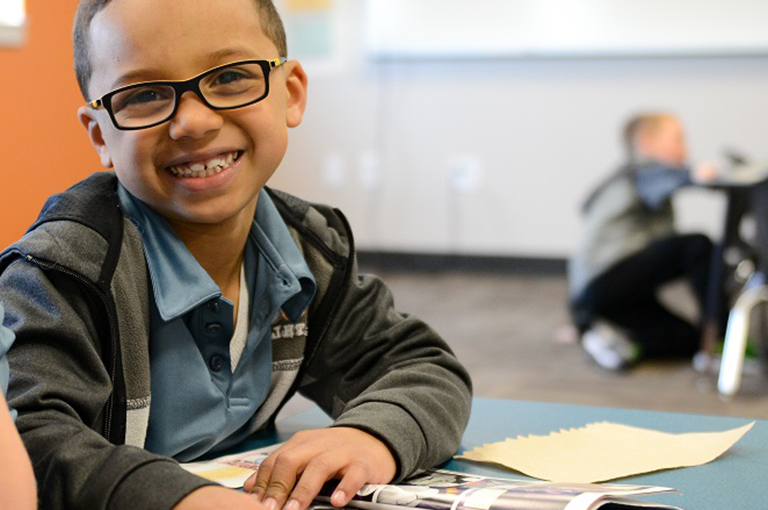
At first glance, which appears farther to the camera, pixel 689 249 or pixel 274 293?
pixel 689 249

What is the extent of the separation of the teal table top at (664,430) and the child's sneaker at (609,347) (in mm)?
2076

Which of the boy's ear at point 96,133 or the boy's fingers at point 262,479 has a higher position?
the boy's ear at point 96,133

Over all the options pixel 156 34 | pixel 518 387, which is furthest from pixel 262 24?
pixel 518 387

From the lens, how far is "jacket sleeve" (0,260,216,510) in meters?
0.65

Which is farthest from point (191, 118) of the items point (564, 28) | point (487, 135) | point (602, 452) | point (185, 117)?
point (487, 135)

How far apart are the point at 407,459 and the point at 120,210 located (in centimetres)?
32

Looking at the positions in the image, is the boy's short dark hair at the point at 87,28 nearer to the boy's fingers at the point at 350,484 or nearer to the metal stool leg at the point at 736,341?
the boy's fingers at the point at 350,484

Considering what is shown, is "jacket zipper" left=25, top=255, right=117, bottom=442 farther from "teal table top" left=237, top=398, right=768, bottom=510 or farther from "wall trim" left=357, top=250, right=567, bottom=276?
"wall trim" left=357, top=250, right=567, bottom=276

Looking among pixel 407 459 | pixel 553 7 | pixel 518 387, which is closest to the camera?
pixel 407 459

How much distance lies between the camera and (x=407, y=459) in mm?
823

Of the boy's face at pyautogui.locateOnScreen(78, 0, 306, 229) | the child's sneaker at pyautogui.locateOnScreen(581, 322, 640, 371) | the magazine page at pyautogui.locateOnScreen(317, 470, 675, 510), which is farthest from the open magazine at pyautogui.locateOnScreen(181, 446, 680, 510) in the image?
the child's sneaker at pyautogui.locateOnScreen(581, 322, 640, 371)

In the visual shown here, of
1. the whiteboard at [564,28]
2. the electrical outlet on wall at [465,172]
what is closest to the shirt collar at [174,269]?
the whiteboard at [564,28]

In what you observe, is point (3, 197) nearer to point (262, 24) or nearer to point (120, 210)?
point (120, 210)

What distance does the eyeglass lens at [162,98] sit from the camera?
835 mm
